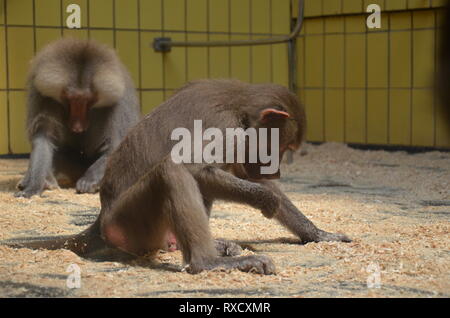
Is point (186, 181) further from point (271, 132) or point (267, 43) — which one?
point (267, 43)

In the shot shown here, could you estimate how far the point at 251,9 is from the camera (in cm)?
739

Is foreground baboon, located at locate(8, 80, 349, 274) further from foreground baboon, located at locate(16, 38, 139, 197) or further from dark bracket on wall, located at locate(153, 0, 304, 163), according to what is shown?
dark bracket on wall, located at locate(153, 0, 304, 163)

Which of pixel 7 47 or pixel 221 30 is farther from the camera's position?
pixel 221 30

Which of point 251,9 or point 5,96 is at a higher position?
point 251,9

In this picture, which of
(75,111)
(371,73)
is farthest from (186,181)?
(371,73)

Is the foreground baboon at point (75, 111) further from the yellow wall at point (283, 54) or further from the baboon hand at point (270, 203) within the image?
the baboon hand at point (270, 203)

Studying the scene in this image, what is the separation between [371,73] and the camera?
6.91 m

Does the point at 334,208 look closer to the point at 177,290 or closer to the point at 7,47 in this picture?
the point at 177,290

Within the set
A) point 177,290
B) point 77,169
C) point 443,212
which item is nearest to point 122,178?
point 177,290

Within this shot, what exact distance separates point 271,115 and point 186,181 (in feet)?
2.06

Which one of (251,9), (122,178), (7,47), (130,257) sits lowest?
(130,257)
